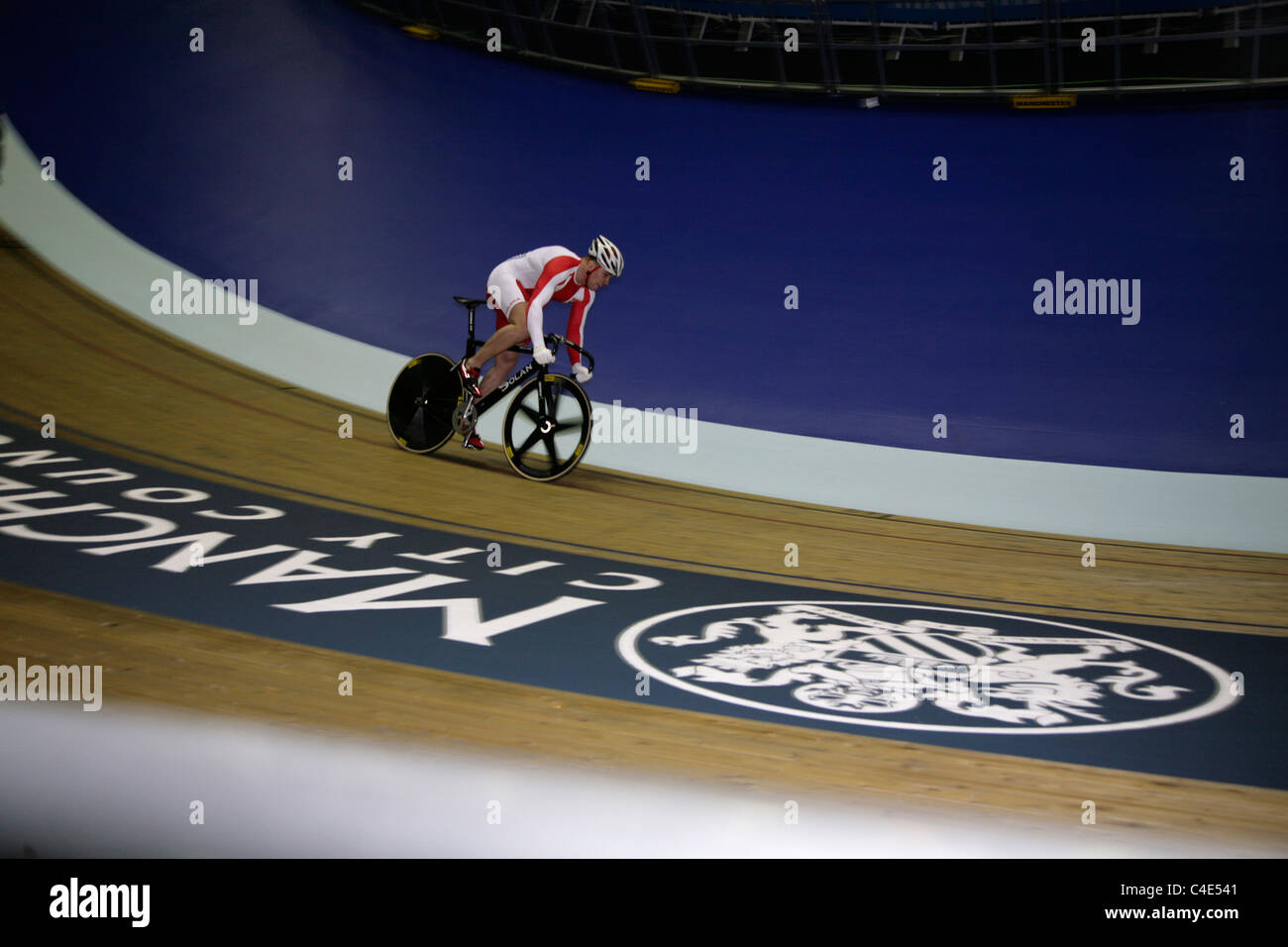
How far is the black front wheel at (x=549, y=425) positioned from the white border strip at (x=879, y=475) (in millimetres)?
650

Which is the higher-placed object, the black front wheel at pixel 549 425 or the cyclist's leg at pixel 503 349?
the cyclist's leg at pixel 503 349

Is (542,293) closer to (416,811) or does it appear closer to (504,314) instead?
(504,314)

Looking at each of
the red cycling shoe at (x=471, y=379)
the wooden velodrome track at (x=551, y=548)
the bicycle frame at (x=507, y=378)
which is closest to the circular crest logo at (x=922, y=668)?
the wooden velodrome track at (x=551, y=548)

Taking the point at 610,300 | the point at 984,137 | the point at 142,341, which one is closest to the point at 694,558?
the point at 610,300

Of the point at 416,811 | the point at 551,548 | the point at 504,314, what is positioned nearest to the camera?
the point at 416,811

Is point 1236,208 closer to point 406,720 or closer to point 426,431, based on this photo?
point 426,431

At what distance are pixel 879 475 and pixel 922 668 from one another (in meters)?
2.84

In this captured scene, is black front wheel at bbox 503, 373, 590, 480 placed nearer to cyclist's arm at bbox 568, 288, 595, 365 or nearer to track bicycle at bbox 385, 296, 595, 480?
track bicycle at bbox 385, 296, 595, 480

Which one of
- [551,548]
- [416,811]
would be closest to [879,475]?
[551,548]

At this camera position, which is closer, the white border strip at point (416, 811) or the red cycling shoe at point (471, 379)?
the white border strip at point (416, 811)

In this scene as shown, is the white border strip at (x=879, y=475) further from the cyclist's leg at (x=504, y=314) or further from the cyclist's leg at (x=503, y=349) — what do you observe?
the cyclist's leg at (x=504, y=314)

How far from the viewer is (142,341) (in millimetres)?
6492

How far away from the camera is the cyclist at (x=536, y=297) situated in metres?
4.65

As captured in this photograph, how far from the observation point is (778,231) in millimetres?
7273
